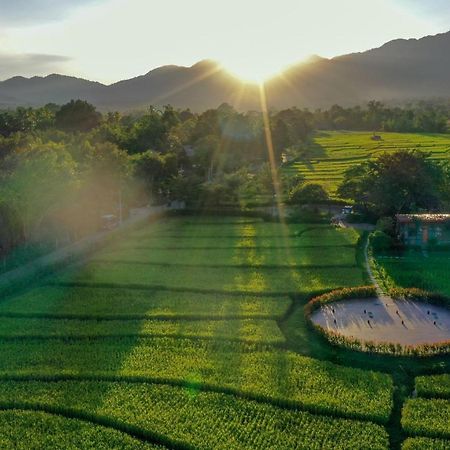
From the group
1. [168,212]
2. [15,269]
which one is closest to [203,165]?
[168,212]

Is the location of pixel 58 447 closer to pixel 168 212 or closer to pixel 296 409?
pixel 296 409

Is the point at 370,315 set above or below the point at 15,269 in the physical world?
below

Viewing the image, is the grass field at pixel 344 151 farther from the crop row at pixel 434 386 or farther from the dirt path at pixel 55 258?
the crop row at pixel 434 386

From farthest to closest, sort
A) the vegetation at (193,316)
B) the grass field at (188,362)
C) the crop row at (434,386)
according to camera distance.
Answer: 1. the crop row at (434,386)
2. the vegetation at (193,316)
3. the grass field at (188,362)

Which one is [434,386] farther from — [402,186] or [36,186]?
[36,186]

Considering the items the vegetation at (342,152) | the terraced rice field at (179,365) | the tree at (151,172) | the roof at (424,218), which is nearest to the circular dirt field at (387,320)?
the terraced rice field at (179,365)

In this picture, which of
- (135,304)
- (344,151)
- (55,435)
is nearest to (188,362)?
(55,435)
